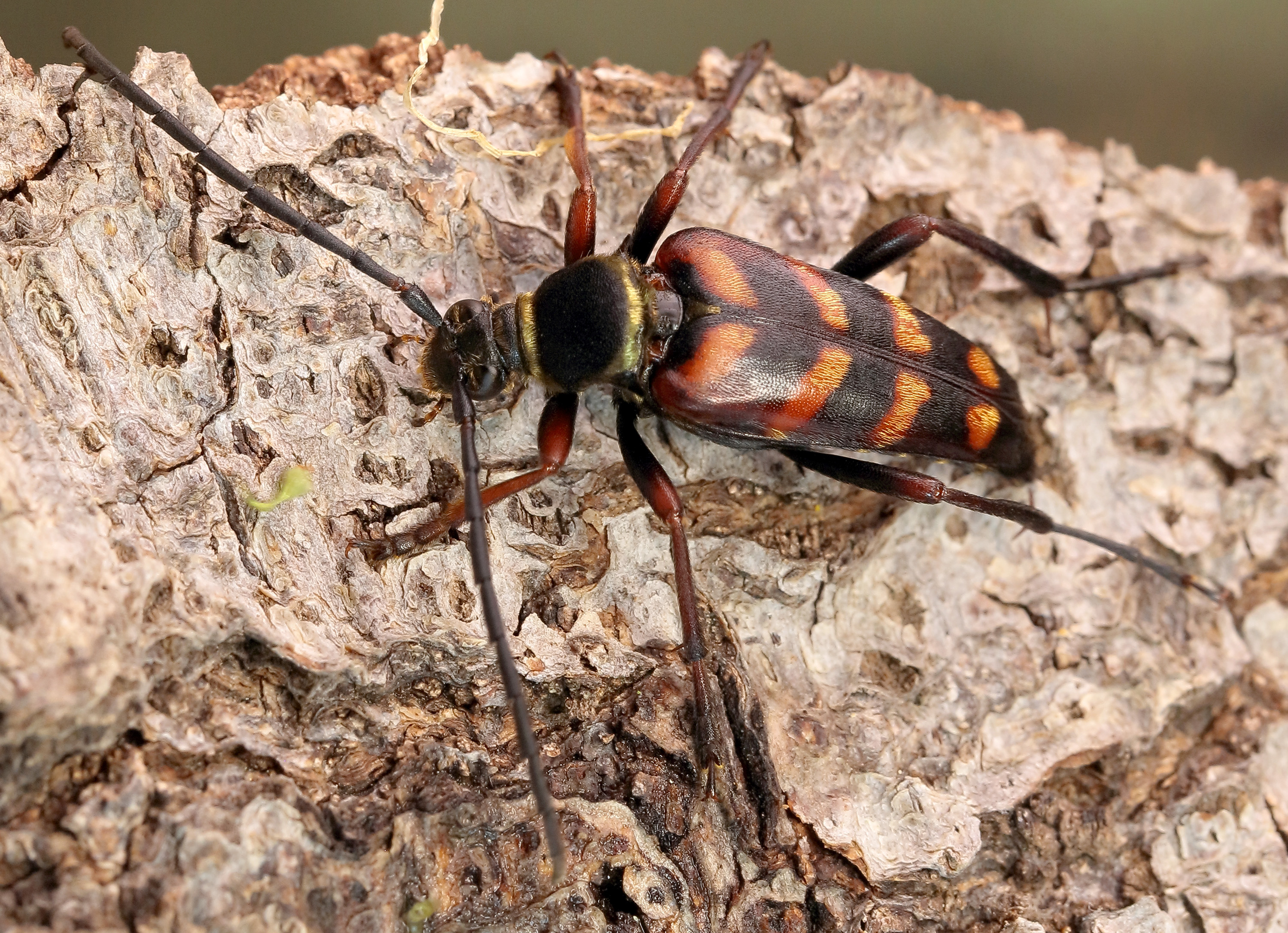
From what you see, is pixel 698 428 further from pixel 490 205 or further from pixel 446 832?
pixel 446 832

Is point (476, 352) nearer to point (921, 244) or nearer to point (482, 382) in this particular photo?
point (482, 382)

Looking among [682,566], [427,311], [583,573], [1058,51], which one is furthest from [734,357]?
[1058,51]

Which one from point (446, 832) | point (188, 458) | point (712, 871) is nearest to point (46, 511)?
point (188, 458)

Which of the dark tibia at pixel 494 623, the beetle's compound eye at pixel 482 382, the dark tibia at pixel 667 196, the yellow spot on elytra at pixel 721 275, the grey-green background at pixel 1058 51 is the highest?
the grey-green background at pixel 1058 51

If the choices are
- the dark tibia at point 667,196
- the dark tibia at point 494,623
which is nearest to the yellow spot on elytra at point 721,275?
the dark tibia at point 667,196

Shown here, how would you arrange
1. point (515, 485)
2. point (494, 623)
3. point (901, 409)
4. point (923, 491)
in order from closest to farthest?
point (494, 623), point (515, 485), point (923, 491), point (901, 409)

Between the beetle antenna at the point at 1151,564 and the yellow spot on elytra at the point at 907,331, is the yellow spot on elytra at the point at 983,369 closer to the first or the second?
the yellow spot on elytra at the point at 907,331

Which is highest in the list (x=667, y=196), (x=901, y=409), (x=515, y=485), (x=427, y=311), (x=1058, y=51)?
(x=1058, y=51)
